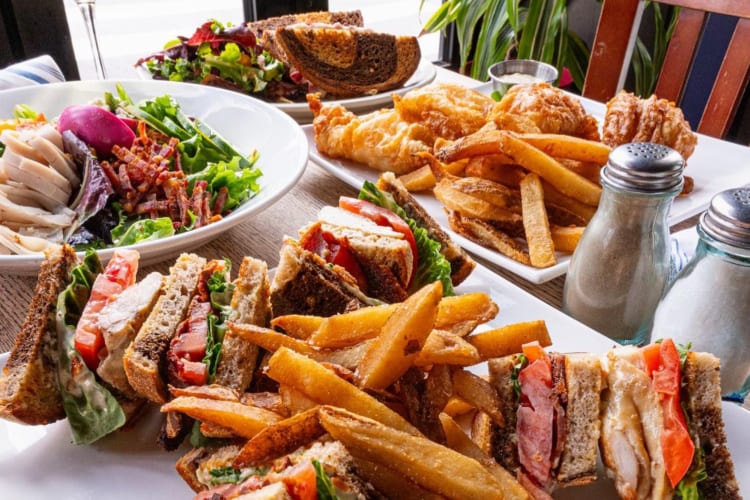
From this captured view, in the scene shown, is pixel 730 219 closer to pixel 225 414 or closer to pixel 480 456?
pixel 480 456

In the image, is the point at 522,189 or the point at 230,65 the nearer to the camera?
the point at 522,189

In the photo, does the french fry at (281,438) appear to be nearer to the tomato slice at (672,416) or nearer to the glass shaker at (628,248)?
the tomato slice at (672,416)

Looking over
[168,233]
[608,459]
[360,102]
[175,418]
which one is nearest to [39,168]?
[168,233]

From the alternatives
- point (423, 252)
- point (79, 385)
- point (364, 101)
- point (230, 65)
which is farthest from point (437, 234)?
point (230, 65)

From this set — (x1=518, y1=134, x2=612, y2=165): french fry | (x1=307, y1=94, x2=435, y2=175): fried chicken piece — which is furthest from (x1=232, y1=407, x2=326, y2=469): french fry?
(x1=307, y1=94, x2=435, y2=175): fried chicken piece

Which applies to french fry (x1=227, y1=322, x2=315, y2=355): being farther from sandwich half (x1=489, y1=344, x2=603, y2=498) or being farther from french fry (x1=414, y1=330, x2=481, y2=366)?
sandwich half (x1=489, y1=344, x2=603, y2=498)

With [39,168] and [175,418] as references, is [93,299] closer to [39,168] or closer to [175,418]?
[175,418]
